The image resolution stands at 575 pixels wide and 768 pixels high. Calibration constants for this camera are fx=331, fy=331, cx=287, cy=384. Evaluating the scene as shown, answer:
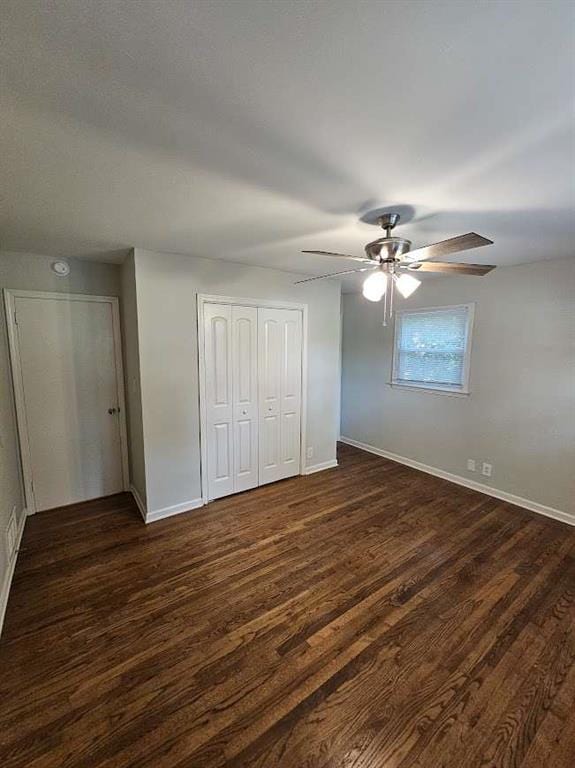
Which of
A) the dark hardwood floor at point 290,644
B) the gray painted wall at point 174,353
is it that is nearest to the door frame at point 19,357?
the dark hardwood floor at point 290,644

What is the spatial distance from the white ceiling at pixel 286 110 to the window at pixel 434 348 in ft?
5.66

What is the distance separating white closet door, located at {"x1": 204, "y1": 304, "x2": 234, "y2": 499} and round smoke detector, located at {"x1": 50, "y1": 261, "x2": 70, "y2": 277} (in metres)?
1.34

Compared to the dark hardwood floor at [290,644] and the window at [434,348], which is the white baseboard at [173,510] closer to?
the dark hardwood floor at [290,644]

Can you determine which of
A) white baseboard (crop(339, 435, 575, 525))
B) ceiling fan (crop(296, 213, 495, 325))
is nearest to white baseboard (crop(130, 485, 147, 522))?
ceiling fan (crop(296, 213, 495, 325))

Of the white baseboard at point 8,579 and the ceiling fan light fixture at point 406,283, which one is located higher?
the ceiling fan light fixture at point 406,283

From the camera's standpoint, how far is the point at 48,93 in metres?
1.08

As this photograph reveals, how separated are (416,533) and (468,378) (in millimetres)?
1855

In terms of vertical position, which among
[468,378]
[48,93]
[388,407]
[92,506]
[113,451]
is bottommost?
[92,506]

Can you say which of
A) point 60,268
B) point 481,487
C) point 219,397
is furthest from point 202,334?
point 481,487

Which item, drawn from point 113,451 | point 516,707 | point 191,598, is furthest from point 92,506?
point 516,707

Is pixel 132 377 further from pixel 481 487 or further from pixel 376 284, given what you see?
pixel 481 487

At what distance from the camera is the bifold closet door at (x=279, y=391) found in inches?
143

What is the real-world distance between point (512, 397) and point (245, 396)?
9.11ft

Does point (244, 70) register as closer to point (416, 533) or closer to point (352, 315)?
point (416, 533)
